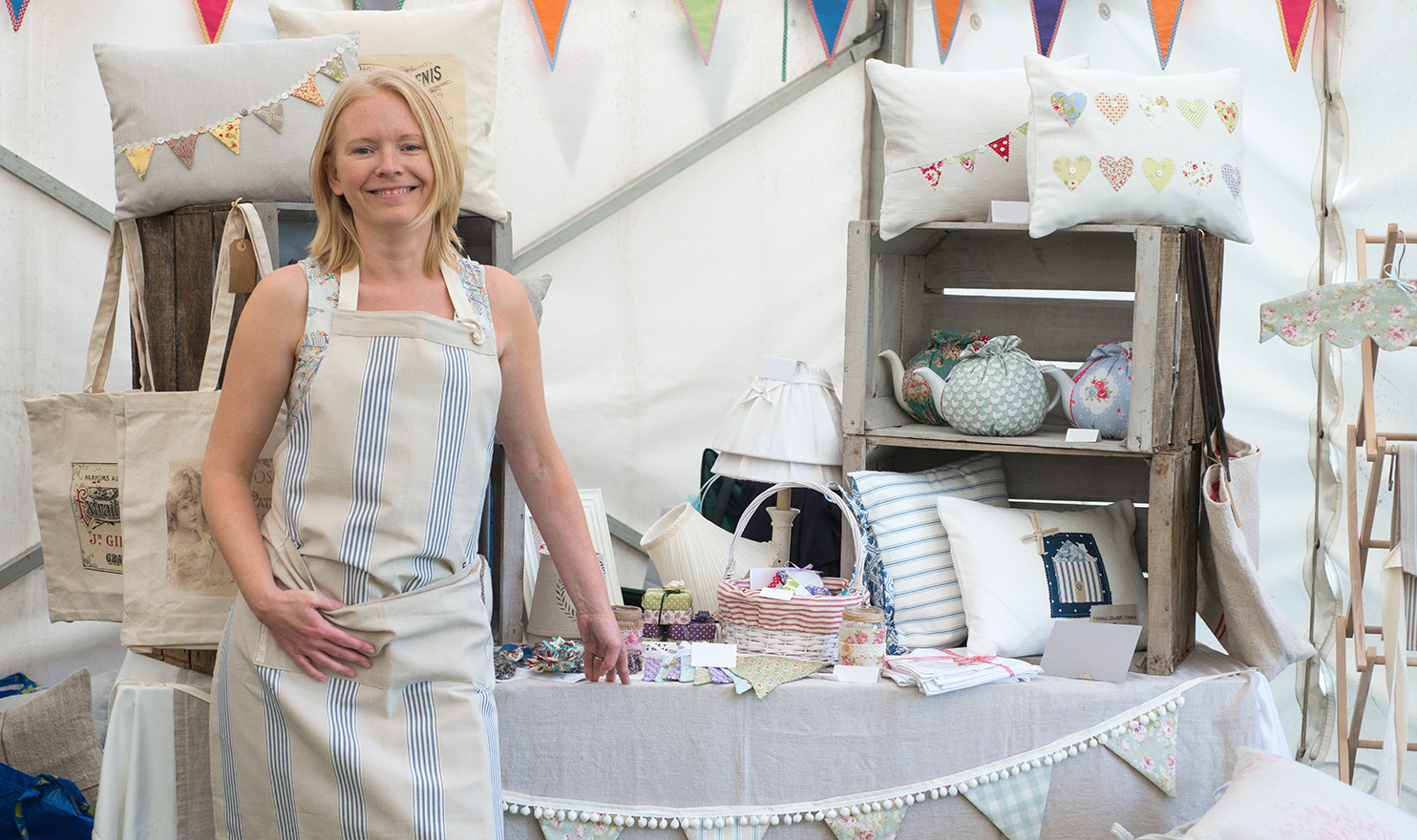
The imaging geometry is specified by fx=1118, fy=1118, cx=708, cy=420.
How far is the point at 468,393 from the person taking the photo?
63.1 inches

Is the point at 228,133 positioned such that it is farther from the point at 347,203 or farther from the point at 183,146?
the point at 347,203

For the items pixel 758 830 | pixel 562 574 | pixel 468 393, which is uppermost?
pixel 468 393

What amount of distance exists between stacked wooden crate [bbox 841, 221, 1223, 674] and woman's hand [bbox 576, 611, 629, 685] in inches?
28.5

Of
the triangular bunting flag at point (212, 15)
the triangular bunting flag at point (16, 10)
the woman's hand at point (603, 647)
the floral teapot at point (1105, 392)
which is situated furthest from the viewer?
the triangular bunting flag at point (212, 15)

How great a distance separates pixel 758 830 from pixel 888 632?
51 centimetres

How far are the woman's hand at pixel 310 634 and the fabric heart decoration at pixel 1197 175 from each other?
1711mm

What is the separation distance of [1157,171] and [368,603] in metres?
1.64

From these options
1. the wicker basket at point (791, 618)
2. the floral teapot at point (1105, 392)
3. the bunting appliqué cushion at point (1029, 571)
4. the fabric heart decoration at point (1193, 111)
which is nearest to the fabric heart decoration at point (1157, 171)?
the fabric heart decoration at point (1193, 111)

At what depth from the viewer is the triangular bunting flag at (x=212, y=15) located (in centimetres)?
303

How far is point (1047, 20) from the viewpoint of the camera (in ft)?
10.7

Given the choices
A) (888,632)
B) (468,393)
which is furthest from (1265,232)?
(468,393)

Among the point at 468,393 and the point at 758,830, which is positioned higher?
the point at 468,393

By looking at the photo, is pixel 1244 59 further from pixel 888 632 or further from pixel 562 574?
pixel 562 574

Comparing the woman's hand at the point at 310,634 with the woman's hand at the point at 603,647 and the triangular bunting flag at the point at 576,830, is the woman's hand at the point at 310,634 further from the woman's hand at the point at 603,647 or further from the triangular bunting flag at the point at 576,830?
the triangular bunting flag at the point at 576,830
